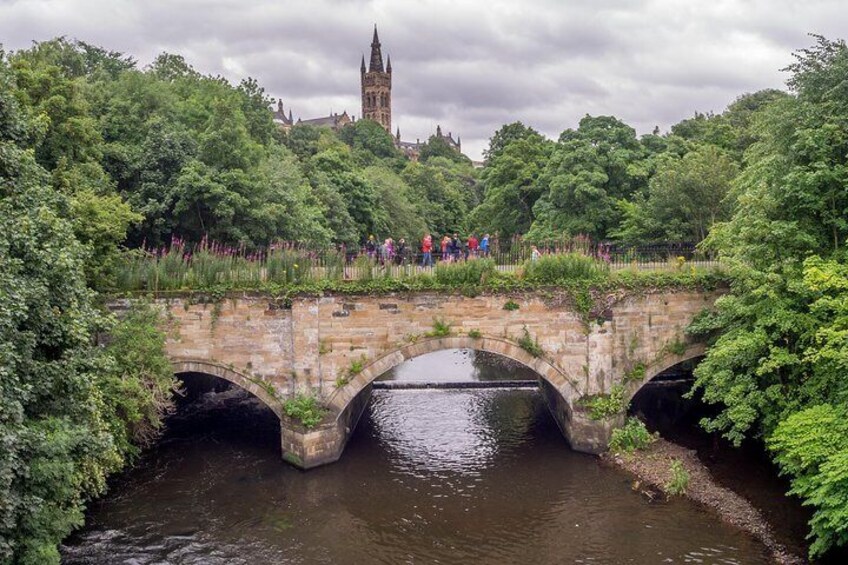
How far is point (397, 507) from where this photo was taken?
52.7 feet

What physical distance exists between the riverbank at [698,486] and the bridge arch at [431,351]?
2706mm

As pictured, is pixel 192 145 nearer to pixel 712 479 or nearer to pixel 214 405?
pixel 214 405

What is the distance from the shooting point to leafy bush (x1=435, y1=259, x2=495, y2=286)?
18.1 metres

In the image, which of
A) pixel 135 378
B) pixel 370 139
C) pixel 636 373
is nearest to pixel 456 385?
pixel 636 373

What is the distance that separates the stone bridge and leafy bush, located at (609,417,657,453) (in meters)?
1.32

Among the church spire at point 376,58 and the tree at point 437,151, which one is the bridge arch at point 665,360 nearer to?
the tree at point 437,151

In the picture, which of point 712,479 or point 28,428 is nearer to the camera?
point 28,428

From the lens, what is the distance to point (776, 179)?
15.0 metres

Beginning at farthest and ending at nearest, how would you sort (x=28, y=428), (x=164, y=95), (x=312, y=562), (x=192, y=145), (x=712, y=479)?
(x=164, y=95) → (x=192, y=145) → (x=712, y=479) → (x=312, y=562) → (x=28, y=428)

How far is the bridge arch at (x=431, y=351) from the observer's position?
58.9 feet

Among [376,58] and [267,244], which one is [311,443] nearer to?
[267,244]

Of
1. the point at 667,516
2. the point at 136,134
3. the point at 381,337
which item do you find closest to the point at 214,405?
the point at 381,337

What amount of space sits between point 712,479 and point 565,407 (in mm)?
4519

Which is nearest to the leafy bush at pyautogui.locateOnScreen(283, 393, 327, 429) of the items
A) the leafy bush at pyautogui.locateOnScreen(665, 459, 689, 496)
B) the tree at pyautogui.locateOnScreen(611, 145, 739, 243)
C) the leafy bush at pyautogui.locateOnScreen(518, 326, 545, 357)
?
the leafy bush at pyautogui.locateOnScreen(518, 326, 545, 357)
